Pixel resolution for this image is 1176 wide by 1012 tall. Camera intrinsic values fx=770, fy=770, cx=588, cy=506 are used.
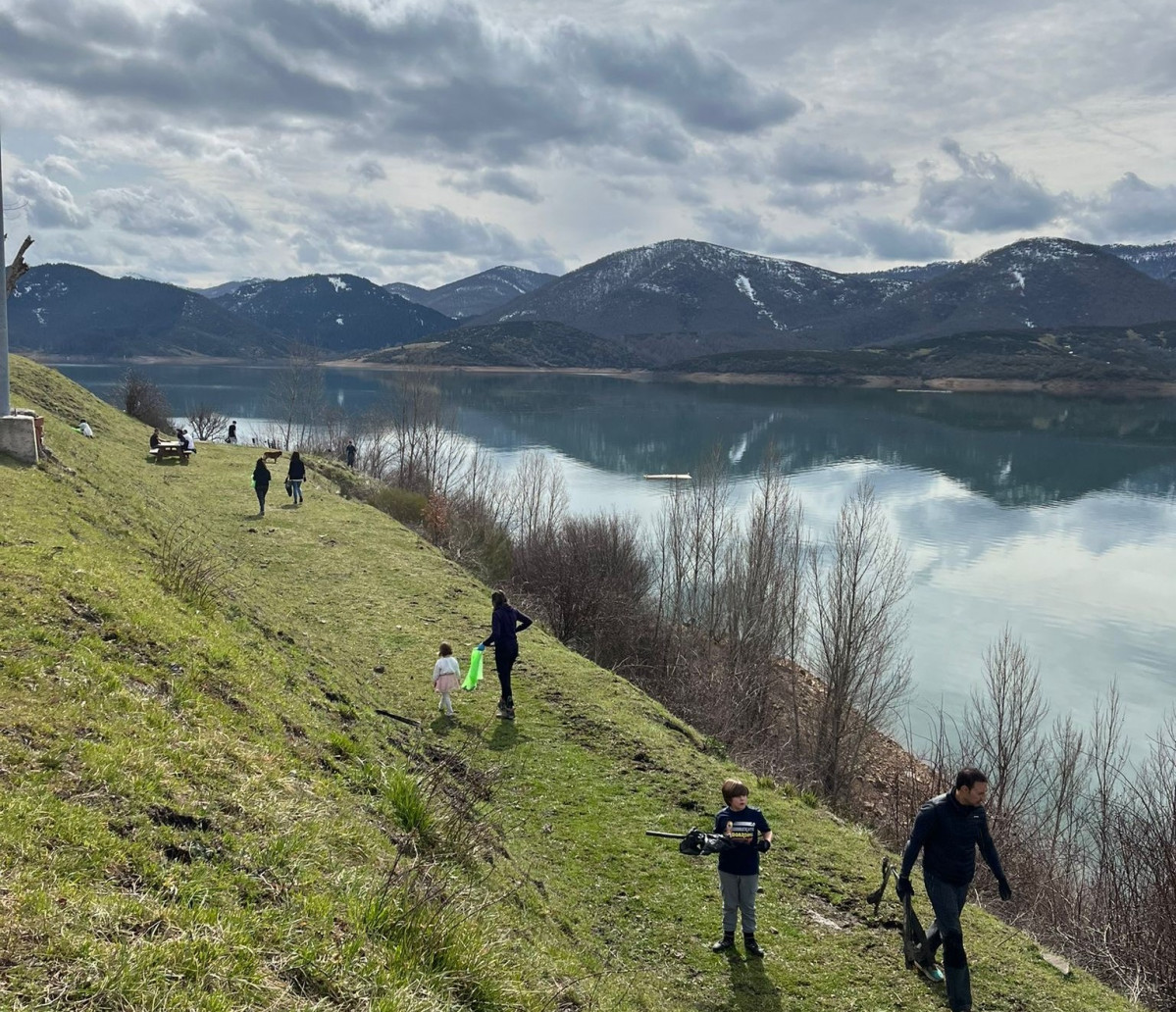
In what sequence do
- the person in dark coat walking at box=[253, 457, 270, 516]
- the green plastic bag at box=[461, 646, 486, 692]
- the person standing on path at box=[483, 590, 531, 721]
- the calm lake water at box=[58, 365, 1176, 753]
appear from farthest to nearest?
the calm lake water at box=[58, 365, 1176, 753]
the person in dark coat walking at box=[253, 457, 270, 516]
the green plastic bag at box=[461, 646, 486, 692]
the person standing on path at box=[483, 590, 531, 721]

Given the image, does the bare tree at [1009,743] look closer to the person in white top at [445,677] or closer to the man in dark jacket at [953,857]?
the man in dark jacket at [953,857]

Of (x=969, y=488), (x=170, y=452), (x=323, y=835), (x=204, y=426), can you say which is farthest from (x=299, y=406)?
(x=323, y=835)

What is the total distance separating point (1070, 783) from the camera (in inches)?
972

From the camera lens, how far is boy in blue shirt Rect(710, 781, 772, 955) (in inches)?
357

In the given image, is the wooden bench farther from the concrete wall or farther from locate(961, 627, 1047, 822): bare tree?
locate(961, 627, 1047, 822): bare tree

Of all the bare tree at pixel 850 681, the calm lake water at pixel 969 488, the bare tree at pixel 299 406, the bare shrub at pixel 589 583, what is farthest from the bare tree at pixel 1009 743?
the bare tree at pixel 299 406

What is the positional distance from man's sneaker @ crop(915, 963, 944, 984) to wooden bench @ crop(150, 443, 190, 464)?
36.1m

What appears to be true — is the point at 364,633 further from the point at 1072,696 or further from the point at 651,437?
the point at 651,437

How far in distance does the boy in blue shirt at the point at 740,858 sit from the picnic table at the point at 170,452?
112 feet

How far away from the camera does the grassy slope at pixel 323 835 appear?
18.2ft

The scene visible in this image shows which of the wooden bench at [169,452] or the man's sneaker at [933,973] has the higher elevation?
the wooden bench at [169,452]

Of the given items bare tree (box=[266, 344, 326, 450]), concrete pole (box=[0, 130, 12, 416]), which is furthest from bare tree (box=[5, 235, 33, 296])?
bare tree (box=[266, 344, 326, 450])

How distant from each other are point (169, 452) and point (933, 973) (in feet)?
120

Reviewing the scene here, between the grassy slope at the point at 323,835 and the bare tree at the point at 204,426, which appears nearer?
the grassy slope at the point at 323,835
